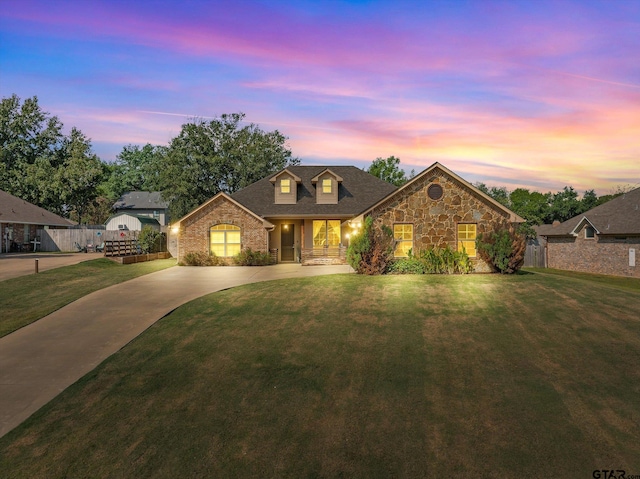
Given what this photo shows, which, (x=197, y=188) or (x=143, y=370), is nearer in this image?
(x=143, y=370)

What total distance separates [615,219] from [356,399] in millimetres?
32310

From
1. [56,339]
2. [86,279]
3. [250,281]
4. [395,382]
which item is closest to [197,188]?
[86,279]

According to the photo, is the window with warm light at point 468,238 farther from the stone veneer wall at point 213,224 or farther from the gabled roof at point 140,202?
the gabled roof at point 140,202

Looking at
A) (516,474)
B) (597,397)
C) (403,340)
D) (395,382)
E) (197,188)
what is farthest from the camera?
(197,188)

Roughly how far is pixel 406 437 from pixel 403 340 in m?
4.04

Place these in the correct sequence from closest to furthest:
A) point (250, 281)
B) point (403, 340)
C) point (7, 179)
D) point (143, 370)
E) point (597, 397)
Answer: point (597, 397) < point (143, 370) < point (403, 340) < point (250, 281) < point (7, 179)

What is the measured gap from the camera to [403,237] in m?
21.9

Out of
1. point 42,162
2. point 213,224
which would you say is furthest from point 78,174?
point 213,224

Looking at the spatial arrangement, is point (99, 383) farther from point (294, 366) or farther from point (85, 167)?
point (85, 167)

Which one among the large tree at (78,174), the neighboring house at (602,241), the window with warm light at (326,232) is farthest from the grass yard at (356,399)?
the large tree at (78,174)

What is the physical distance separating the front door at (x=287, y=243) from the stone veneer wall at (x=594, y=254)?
24.2 metres

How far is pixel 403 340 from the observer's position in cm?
1062

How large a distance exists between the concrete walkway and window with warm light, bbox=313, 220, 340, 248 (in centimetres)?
1044

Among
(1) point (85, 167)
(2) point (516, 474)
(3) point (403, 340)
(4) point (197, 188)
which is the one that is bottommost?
(2) point (516, 474)
